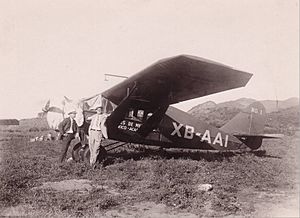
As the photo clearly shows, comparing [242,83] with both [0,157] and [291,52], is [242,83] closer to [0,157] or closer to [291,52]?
[291,52]

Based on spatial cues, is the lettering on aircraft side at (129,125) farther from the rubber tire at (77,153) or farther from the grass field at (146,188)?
the rubber tire at (77,153)

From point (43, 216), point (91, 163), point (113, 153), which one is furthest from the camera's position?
point (113, 153)

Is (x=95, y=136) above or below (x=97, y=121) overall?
below

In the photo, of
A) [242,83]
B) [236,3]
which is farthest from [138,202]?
[236,3]

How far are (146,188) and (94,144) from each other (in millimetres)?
2038

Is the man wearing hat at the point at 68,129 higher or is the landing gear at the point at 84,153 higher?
the man wearing hat at the point at 68,129

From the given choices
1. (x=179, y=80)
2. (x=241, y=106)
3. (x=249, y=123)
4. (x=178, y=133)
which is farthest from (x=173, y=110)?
(x=241, y=106)

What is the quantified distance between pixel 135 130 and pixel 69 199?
3941 millimetres

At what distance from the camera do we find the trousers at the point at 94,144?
689 cm

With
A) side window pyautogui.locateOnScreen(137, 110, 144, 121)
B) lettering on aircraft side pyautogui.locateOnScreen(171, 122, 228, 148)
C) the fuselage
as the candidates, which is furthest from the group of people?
lettering on aircraft side pyautogui.locateOnScreen(171, 122, 228, 148)

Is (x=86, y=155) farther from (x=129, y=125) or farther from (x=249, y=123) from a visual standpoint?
(x=249, y=123)

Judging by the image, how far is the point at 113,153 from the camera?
8836 millimetres

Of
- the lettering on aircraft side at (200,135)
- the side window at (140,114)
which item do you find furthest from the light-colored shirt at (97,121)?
the lettering on aircraft side at (200,135)

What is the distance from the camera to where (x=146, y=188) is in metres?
5.33
